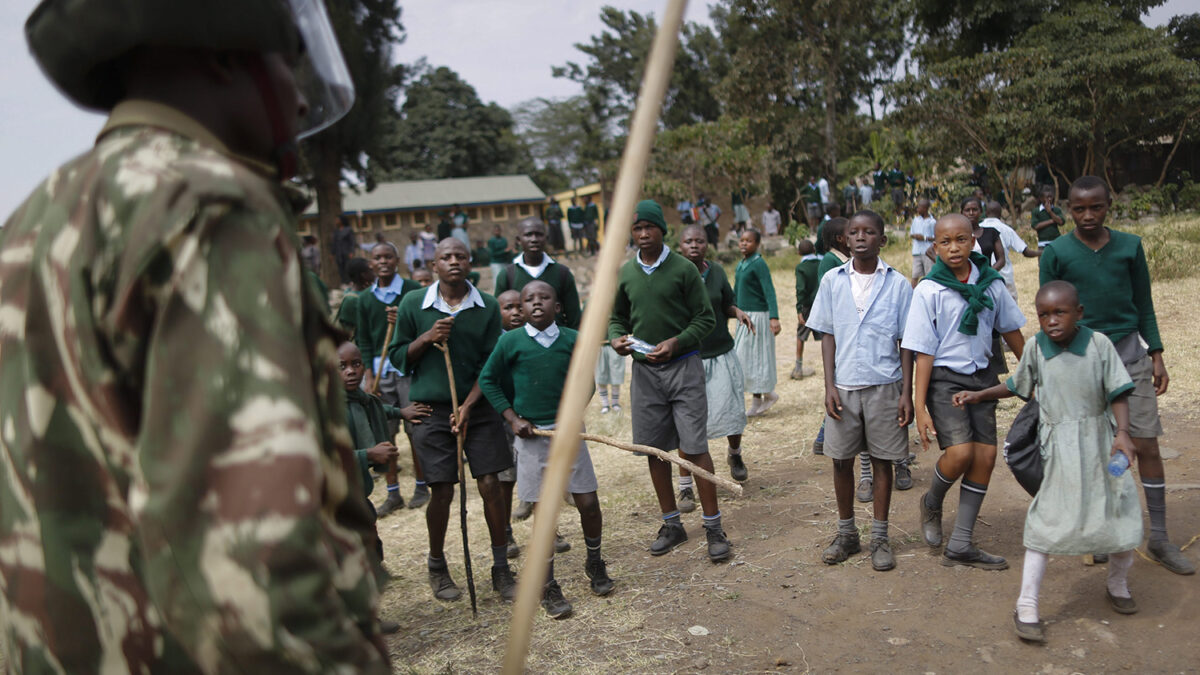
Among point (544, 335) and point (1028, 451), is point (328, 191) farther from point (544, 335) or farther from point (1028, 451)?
point (1028, 451)

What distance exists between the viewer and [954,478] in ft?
15.6

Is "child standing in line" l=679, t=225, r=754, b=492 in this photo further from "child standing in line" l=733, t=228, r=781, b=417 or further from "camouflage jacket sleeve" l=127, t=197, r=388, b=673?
"camouflage jacket sleeve" l=127, t=197, r=388, b=673

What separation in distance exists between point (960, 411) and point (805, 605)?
51.8 inches

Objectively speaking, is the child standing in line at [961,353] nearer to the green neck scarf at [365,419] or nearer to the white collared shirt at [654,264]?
the white collared shirt at [654,264]

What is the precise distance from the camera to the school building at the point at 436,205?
3716 centimetres

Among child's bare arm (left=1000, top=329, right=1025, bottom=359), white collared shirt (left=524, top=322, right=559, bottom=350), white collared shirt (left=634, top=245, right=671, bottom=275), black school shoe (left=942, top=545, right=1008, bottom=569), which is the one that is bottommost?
black school shoe (left=942, top=545, right=1008, bottom=569)

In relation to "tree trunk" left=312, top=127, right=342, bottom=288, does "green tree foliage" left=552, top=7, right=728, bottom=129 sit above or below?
above

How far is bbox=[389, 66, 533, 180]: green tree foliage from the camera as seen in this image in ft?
150

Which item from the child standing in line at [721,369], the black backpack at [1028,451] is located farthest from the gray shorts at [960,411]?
the child standing in line at [721,369]

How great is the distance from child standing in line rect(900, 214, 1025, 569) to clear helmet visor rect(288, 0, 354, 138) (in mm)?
3674

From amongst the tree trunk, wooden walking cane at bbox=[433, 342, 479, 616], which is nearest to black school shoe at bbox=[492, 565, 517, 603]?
wooden walking cane at bbox=[433, 342, 479, 616]

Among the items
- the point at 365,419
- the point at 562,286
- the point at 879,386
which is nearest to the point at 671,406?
the point at 879,386

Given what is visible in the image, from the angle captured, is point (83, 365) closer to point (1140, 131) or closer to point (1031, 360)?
point (1031, 360)

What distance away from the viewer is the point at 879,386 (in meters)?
4.89
